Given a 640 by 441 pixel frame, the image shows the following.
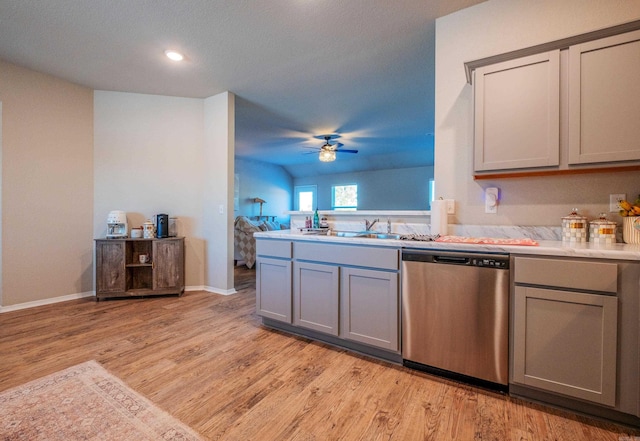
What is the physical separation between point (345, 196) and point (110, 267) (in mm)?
7050

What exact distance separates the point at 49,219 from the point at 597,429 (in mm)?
5121

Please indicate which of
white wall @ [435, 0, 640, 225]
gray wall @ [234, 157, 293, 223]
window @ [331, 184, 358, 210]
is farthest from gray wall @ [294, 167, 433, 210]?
white wall @ [435, 0, 640, 225]

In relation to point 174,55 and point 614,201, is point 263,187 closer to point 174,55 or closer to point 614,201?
point 174,55

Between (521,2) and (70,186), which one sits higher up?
(521,2)

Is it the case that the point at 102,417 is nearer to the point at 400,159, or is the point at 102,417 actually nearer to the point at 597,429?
the point at 597,429

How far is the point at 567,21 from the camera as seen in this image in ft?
6.08

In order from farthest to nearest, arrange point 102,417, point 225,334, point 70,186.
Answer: point 70,186
point 225,334
point 102,417

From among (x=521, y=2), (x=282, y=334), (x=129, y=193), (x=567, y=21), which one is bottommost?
(x=282, y=334)

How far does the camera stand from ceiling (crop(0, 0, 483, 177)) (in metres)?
2.23

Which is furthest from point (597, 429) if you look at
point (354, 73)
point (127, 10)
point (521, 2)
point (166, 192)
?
point (166, 192)

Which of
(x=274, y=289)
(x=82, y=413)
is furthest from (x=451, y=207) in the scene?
(x=82, y=413)

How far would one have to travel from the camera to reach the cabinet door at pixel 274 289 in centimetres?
247

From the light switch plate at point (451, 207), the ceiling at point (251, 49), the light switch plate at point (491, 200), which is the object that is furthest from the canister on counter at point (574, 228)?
the ceiling at point (251, 49)

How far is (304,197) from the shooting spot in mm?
10180
